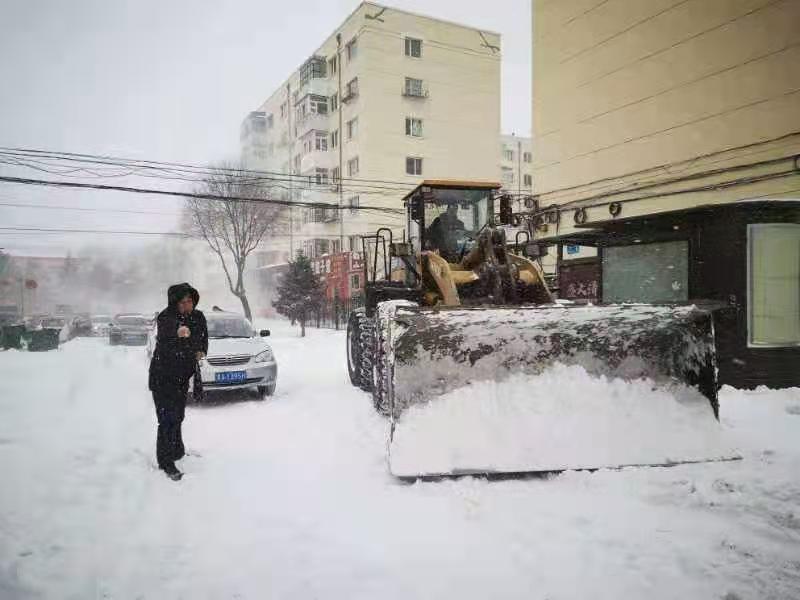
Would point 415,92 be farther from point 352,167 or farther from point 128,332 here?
point 128,332

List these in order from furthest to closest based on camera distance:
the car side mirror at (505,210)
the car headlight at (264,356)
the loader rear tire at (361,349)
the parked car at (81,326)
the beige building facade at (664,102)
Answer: the parked car at (81,326)
the beige building facade at (664,102)
the car headlight at (264,356)
the loader rear tire at (361,349)
the car side mirror at (505,210)

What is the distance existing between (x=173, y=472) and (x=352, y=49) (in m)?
30.1

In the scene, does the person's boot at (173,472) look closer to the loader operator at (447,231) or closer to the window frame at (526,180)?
the loader operator at (447,231)

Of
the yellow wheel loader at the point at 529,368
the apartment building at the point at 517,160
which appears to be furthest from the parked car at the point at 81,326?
A: the apartment building at the point at 517,160

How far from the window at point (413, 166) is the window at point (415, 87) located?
3.72m

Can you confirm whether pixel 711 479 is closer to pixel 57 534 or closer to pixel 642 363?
pixel 642 363

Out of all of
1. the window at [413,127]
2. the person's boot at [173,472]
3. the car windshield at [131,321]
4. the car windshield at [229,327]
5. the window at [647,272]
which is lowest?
the person's boot at [173,472]

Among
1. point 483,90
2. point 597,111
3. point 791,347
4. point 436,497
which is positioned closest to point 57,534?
point 436,497

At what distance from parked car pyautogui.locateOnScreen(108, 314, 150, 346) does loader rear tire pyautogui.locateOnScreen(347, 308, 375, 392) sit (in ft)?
47.4

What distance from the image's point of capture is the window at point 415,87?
29.3 m

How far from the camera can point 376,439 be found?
537 cm

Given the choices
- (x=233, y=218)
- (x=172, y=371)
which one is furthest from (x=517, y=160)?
(x=172, y=371)

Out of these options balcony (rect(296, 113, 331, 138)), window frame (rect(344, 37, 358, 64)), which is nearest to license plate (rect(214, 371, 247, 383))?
window frame (rect(344, 37, 358, 64))

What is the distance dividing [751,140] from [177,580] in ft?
45.2
